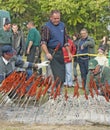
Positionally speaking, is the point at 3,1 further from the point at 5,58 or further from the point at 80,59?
the point at 5,58

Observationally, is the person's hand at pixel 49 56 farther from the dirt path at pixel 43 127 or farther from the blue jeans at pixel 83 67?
the blue jeans at pixel 83 67

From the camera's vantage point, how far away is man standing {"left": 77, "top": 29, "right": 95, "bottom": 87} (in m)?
12.4

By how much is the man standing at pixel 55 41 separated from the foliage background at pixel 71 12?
19.6 meters

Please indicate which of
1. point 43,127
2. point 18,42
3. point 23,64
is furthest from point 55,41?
point 18,42

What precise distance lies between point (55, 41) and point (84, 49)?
159 inches

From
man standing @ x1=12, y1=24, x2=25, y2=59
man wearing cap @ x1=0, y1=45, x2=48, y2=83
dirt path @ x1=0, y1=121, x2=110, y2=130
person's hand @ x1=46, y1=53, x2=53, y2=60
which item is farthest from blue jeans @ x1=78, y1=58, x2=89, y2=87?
dirt path @ x1=0, y1=121, x2=110, y2=130

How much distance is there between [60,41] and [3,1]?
68.9ft

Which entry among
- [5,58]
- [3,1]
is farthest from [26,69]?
[3,1]

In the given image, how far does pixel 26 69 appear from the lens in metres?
9.13

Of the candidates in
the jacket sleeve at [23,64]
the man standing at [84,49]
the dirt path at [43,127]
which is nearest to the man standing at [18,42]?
the man standing at [84,49]

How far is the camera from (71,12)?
1148 inches

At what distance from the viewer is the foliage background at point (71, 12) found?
28672 mm

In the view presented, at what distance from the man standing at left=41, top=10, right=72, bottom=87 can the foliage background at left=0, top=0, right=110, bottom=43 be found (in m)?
19.6

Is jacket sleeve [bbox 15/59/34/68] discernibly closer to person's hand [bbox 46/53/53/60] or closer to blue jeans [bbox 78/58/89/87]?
person's hand [bbox 46/53/53/60]
